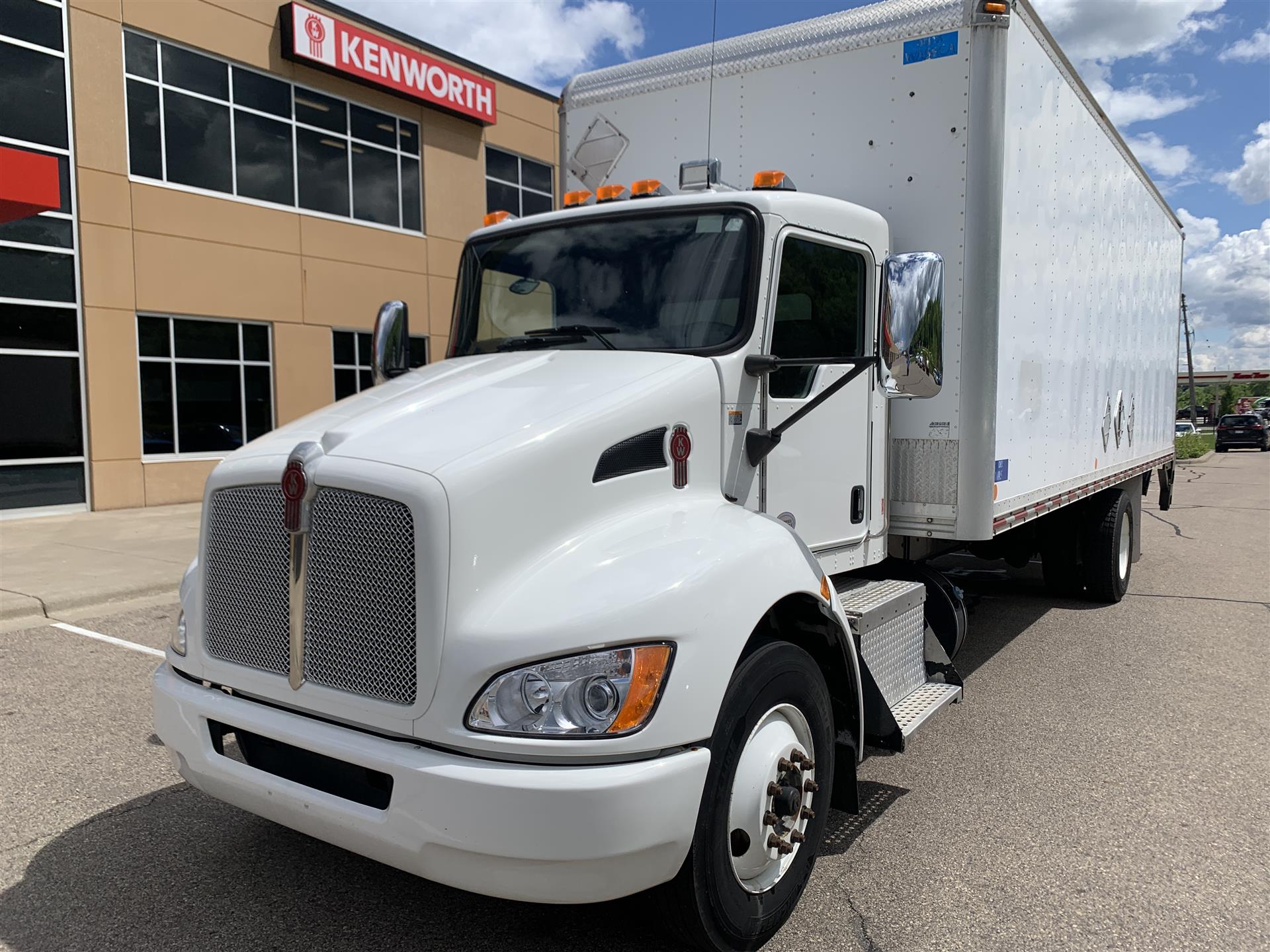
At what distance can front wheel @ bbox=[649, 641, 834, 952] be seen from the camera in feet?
9.13

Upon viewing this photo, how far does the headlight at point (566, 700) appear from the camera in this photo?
98.0 inches

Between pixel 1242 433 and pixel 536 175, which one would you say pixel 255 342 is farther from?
pixel 1242 433

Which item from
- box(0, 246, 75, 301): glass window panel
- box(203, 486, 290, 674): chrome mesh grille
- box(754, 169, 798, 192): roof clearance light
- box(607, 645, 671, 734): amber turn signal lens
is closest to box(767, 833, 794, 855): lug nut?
box(607, 645, 671, 734): amber turn signal lens

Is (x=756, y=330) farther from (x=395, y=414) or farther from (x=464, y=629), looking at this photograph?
(x=464, y=629)

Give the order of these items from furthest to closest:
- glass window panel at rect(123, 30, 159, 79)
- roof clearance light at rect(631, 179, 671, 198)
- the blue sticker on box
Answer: glass window panel at rect(123, 30, 159, 79) → the blue sticker on box → roof clearance light at rect(631, 179, 671, 198)

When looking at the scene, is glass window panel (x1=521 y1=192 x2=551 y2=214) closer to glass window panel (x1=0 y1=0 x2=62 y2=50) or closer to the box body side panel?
glass window panel (x1=0 y1=0 x2=62 y2=50)

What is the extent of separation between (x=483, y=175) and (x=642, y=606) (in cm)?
2044

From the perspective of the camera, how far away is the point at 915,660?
4527mm

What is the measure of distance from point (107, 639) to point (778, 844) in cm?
592

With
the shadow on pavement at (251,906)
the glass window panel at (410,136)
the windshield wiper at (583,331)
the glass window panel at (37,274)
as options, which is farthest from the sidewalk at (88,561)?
the glass window panel at (410,136)

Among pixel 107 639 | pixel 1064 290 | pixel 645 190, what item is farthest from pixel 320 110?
pixel 645 190

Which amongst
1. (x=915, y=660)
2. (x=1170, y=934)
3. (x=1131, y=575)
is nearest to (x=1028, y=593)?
(x=1131, y=575)

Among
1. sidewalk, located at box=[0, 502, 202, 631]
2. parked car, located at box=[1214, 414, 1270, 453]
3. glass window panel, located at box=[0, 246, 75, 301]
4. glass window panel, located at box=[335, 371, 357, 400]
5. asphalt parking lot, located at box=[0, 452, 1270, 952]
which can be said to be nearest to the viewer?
asphalt parking lot, located at box=[0, 452, 1270, 952]

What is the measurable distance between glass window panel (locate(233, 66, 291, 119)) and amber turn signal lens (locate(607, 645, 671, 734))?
56.4ft
